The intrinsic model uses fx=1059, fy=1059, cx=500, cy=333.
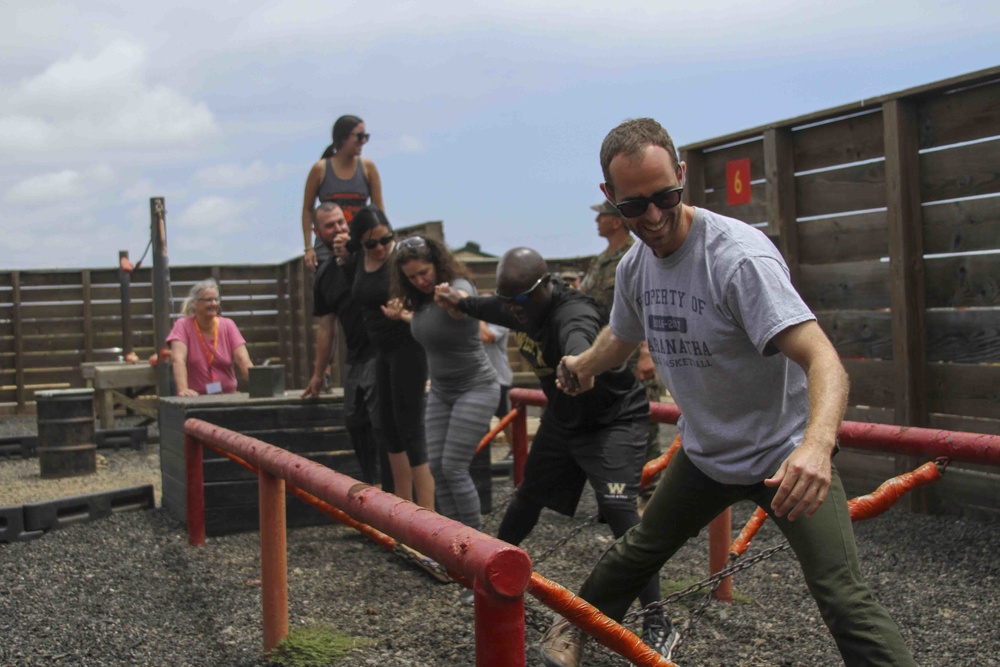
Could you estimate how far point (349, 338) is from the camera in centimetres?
612

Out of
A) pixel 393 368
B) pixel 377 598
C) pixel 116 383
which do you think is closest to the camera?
pixel 377 598

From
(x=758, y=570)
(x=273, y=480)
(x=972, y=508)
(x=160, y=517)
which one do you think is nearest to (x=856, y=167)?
(x=972, y=508)

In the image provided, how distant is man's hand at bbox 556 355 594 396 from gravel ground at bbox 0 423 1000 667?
→ 0.77m

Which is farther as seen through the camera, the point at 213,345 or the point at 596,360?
the point at 213,345

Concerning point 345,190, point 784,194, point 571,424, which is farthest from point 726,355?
point 345,190

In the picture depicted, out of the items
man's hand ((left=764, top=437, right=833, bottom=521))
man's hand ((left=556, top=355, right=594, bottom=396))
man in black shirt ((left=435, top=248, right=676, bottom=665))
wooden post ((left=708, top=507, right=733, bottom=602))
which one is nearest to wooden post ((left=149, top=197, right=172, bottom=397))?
man in black shirt ((left=435, top=248, right=676, bottom=665))

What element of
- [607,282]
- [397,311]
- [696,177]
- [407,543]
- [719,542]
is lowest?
[719,542]

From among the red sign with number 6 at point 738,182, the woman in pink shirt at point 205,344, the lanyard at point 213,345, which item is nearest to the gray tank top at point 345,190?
the woman in pink shirt at point 205,344

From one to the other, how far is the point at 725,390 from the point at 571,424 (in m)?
1.43

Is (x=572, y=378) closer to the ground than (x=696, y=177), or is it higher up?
closer to the ground

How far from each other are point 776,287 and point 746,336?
0.22 meters

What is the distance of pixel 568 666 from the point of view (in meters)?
2.94

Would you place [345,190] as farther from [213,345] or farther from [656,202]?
[656,202]

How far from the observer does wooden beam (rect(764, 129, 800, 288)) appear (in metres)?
7.04
